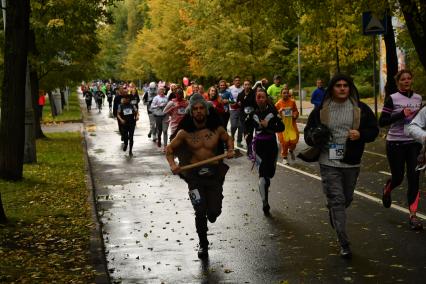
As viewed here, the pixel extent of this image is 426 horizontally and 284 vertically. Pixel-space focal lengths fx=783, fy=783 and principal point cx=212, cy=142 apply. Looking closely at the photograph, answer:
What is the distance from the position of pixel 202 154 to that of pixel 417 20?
36.5 feet

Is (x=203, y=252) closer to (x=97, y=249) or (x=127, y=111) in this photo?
(x=97, y=249)

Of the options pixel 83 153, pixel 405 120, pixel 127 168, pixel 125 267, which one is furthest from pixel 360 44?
pixel 125 267

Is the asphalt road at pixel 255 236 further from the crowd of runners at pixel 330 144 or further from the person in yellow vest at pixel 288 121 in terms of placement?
the person in yellow vest at pixel 288 121

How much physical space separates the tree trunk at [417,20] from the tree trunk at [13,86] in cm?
766

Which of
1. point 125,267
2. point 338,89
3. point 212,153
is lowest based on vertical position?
point 125,267

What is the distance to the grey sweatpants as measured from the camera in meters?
7.82

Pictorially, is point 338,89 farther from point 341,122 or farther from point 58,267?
point 58,267

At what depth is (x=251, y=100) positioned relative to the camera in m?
11.7

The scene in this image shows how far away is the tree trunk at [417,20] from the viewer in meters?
16.6

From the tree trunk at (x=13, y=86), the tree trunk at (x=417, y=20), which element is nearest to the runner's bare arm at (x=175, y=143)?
the tree trunk at (x=13, y=86)

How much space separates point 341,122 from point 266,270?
1688 millimetres

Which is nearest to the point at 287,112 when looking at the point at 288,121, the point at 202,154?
the point at 288,121

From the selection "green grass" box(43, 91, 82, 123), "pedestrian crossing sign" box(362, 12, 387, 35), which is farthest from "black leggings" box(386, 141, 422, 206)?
"green grass" box(43, 91, 82, 123)

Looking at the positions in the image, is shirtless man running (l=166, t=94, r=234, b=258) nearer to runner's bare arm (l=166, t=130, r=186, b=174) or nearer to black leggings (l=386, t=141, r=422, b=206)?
runner's bare arm (l=166, t=130, r=186, b=174)
